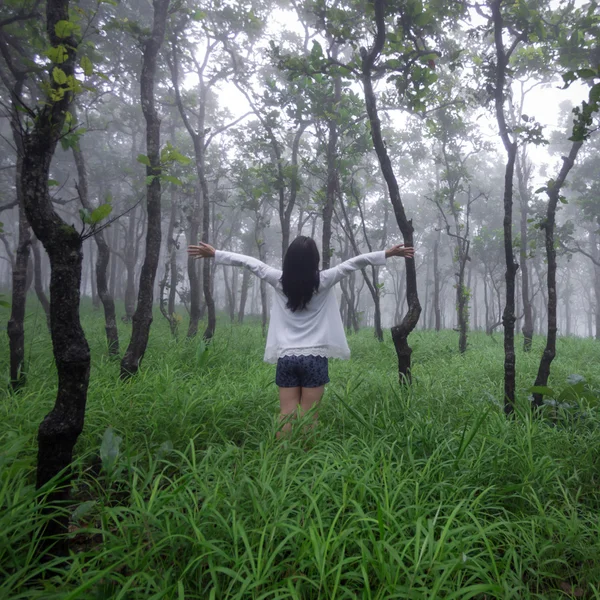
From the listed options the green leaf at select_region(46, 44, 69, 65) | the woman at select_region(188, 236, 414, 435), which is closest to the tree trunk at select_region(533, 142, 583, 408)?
the woman at select_region(188, 236, 414, 435)

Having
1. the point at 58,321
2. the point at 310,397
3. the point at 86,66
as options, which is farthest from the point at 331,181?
the point at 58,321

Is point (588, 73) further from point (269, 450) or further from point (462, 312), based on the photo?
point (462, 312)

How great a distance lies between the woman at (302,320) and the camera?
2.90 meters

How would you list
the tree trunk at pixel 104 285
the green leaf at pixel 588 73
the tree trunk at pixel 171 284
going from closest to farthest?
the green leaf at pixel 588 73 → the tree trunk at pixel 104 285 → the tree trunk at pixel 171 284

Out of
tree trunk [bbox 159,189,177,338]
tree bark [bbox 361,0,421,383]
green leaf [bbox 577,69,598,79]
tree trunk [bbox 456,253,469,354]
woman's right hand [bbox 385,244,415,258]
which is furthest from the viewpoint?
tree trunk [bbox 456,253,469,354]

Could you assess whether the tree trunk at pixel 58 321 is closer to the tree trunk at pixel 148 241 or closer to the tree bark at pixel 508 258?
the tree trunk at pixel 148 241

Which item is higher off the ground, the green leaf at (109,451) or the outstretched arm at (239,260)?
the outstretched arm at (239,260)

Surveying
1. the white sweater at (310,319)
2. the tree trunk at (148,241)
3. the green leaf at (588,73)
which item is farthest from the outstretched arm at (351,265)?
the tree trunk at (148,241)

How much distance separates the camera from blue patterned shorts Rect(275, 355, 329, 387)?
114 inches

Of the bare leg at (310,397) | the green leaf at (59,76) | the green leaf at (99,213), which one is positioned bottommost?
the bare leg at (310,397)

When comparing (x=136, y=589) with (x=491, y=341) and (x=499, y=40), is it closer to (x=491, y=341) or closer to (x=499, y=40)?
(x=499, y=40)

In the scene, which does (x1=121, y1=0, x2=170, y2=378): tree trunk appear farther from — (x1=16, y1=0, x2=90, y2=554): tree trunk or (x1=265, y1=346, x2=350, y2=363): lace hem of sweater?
(x1=16, y1=0, x2=90, y2=554): tree trunk

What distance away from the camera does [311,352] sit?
9.57 ft

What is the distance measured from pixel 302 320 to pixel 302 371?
40 cm
